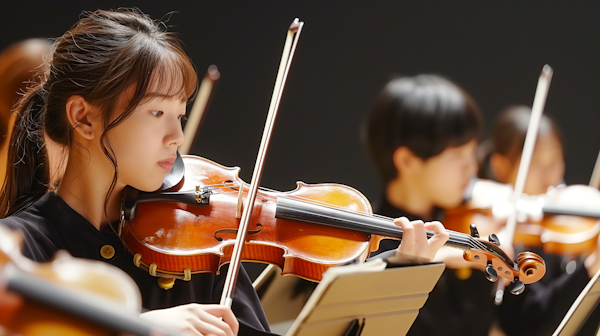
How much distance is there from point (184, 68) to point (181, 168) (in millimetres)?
224

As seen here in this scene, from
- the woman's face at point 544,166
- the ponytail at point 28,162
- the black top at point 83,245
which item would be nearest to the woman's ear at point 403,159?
the woman's face at point 544,166

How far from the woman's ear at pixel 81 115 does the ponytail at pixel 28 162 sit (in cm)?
10

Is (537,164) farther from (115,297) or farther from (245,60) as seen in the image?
(115,297)

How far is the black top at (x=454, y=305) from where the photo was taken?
188cm

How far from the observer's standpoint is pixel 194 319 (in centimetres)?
73

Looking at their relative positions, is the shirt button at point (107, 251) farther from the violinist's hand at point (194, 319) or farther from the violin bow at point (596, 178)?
the violin bow at point (596, 178)

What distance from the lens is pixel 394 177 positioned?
2039 millimetres

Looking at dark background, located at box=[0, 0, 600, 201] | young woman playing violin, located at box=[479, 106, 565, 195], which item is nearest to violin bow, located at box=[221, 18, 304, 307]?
dark background, located at box=[0, 0, 600, 201]

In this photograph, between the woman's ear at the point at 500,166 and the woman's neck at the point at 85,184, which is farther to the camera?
the woman's ear at the point at 500,166

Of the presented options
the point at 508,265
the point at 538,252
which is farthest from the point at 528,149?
the point at 508,265

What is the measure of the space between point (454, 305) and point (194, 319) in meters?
1.44

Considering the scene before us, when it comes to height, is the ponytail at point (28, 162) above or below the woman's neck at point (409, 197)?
below

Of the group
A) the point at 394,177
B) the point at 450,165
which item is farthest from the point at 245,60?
the point at 450,165

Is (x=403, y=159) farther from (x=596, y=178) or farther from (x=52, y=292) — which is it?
(x=52, y=292)
